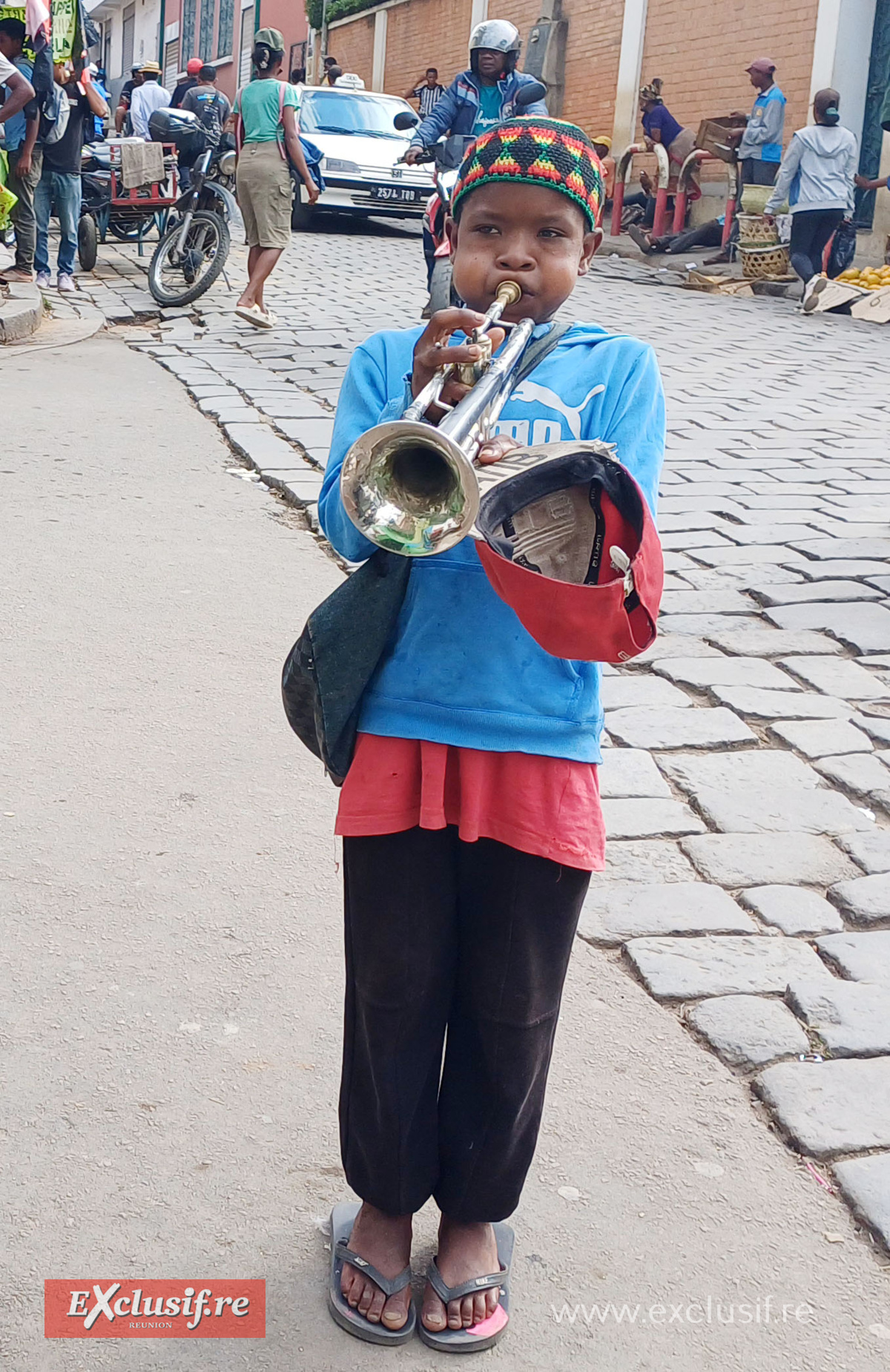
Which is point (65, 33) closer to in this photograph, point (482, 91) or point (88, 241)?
point (88, 241)

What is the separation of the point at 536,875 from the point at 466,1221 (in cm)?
54

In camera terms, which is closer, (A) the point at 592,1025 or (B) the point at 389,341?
(B) the point at 389,341

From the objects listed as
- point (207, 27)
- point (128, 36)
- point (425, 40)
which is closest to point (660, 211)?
point (425, 40)

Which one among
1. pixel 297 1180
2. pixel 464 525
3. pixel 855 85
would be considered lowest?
pixel 297 1180

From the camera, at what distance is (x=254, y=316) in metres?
10.3

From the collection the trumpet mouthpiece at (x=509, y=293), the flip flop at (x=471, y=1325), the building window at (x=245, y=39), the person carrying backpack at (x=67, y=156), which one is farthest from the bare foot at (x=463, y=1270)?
the building window at (x=245, y=39)

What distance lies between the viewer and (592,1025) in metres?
2.73

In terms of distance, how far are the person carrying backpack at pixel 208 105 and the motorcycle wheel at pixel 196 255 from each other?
68 centimetres

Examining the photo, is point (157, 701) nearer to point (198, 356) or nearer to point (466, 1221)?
point (466, 1221)

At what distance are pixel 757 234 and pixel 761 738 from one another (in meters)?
12.5

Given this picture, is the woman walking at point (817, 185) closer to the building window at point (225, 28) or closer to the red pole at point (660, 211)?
the red pole at point (660, 211)

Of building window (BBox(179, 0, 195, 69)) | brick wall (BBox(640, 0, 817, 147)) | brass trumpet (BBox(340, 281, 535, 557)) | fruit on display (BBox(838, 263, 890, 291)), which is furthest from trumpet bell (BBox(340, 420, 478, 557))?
building window (BBox(179, 0, 195, 69))

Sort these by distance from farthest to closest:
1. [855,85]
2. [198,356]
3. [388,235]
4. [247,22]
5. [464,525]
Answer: [247,22]
[388,235]
[855,85]
[198,356]
[464,525]

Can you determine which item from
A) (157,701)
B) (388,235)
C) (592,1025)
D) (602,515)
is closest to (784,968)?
(592,1025)
